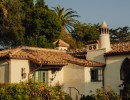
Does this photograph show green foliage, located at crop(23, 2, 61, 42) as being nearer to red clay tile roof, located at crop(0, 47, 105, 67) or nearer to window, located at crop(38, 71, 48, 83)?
red clay tile roof, located at crop(0, 47, 105, 67)

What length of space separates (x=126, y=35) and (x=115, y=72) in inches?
1700

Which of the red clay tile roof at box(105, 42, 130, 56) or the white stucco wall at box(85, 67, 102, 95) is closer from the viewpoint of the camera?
the red clay tile roof at box(105, 42, 130, 56)

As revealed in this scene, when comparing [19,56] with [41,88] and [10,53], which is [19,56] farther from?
[41,88]

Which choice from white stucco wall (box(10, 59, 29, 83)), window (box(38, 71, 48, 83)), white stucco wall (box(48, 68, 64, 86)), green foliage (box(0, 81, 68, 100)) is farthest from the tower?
green foliage (box(0, 81, 68, 100))

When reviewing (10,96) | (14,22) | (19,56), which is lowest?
(10,96)

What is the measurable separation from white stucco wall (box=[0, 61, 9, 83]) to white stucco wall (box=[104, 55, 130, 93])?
8986 millimetres

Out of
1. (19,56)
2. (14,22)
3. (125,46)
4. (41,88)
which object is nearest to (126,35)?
(14,22)

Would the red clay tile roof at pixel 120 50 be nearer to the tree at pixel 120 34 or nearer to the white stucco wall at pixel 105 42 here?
the white stucco wall at pixel 105 42

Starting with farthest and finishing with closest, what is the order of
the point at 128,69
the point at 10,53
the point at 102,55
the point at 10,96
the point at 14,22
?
the point at 14,22 → the point at 102,55 → the point at 128,69 → the point at 10,53 → the point at 10,96

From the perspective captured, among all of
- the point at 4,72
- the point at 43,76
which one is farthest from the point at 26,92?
the point at 43,76

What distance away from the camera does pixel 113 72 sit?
30062 mm

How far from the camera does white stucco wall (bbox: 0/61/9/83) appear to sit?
26891mm

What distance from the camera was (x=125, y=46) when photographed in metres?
31.3

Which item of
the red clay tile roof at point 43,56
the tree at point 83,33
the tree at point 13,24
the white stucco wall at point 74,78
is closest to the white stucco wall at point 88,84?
the white stucco wall at point 74,78
